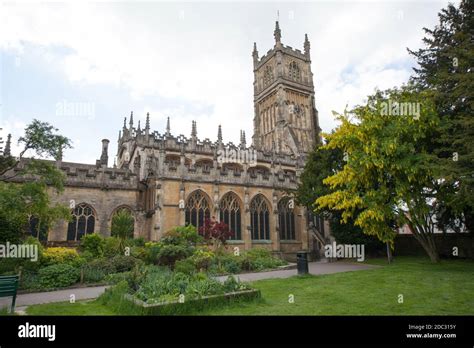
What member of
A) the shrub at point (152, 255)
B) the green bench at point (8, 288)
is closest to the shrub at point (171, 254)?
the shrub at point (152, 255)

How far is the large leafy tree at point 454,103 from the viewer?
10641mm

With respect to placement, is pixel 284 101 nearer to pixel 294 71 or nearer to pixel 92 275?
pixel 294 71

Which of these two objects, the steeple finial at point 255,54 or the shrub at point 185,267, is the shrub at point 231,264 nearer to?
the shrub at point 185,267

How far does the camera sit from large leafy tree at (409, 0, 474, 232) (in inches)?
419

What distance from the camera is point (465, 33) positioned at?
1329 centimetres

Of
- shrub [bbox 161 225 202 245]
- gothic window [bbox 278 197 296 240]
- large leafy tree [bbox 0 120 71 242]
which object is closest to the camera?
large leafy tree [bbox 0 120 71 242]

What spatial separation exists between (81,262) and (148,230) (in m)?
10.2

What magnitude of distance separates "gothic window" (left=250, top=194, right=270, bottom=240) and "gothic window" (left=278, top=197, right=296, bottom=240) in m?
1.45

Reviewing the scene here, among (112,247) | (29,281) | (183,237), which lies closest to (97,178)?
(112,247)

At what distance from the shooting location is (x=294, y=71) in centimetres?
5344

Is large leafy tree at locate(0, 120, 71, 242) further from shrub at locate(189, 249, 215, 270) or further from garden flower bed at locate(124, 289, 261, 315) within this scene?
garden flower bed at locate(124, 289, 261, 315)

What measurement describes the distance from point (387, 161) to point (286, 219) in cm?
1412

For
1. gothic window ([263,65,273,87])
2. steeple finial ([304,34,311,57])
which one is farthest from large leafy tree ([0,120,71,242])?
steeple finial ([304,34,311,57])
